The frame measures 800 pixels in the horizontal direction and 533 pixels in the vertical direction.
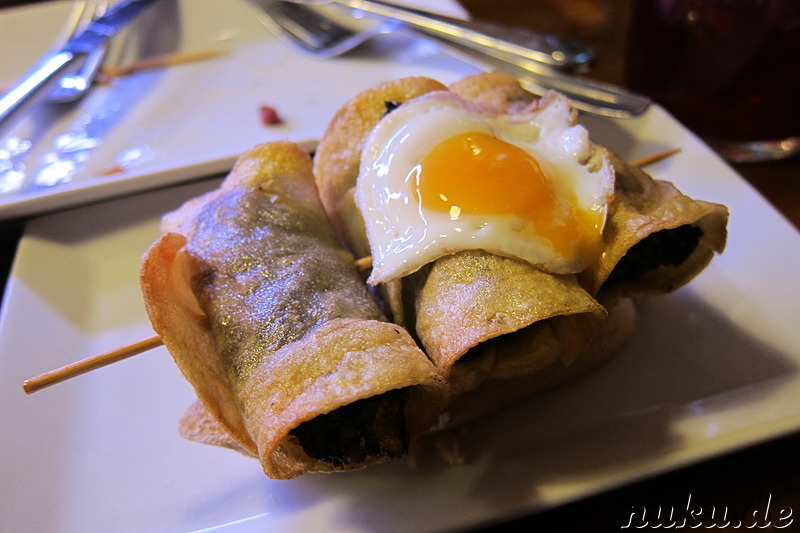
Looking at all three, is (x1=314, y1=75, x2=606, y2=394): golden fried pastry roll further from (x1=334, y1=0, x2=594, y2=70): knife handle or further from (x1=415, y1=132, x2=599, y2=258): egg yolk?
(x1=334, y1=0, x2=594, y2=70): knife handle

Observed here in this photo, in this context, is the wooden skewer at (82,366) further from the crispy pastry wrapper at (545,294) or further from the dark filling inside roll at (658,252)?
the dark filling inside roll at (658,252)

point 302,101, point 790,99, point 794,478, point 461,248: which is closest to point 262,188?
point 461,248

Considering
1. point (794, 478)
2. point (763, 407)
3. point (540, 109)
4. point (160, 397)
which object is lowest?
point (160, 397)

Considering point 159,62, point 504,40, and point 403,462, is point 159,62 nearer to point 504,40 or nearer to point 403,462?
point 504,40

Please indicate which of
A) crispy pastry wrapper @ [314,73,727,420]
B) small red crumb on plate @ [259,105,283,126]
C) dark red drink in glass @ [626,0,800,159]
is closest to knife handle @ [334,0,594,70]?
dark red drink in glass @ [626,0,800,159]

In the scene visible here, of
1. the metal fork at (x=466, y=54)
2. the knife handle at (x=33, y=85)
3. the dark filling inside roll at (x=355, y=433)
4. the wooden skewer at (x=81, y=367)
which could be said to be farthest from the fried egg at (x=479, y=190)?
the knife handle at (x=33, y=85)

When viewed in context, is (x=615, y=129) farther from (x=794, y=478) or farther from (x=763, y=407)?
(x=794, y=478)
